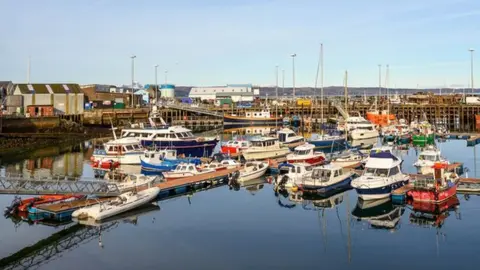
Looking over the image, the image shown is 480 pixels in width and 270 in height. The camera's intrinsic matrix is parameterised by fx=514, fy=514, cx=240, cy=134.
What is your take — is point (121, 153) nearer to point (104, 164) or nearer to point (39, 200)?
point (104, 164)

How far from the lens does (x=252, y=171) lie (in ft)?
113

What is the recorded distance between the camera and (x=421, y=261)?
18578 millimetres

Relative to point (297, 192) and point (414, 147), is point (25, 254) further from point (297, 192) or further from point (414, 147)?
point (414, 147)

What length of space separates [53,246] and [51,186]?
21.2 ft

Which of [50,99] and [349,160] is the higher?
[50,99]

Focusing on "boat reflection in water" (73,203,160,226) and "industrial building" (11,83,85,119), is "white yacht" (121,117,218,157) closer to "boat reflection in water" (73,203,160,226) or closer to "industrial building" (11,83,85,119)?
"boat reflection in water" (73,203,160,226)

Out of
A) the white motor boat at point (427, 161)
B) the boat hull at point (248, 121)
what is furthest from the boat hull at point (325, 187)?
the boat hull at point (248, 121)

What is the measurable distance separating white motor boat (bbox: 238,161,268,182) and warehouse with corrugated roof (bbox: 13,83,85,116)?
1763 inches

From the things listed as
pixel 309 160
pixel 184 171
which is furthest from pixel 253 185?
pixel 309 160

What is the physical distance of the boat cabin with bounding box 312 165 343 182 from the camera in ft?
98.5

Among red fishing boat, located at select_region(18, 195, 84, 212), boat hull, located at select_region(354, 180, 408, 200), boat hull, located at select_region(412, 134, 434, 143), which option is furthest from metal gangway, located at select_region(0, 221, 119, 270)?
boat hull, located at select_region(412, 134, 434, 143)

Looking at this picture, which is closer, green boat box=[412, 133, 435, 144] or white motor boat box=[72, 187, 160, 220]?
white motor boat box=[72, 187, 160, 220]

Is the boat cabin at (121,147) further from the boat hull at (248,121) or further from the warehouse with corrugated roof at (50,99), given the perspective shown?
the boat hull at (248,121)

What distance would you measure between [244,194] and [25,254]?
13.9m
